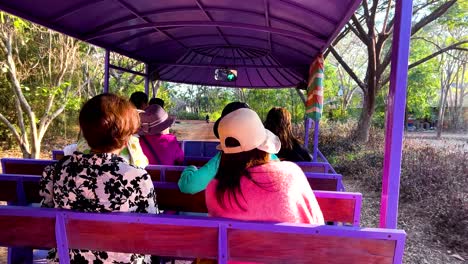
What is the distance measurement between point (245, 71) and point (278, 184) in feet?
22.9

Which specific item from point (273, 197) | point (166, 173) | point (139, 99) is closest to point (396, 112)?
point (273, 197)

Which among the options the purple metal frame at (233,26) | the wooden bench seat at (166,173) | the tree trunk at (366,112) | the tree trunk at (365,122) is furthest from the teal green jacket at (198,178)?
the tree trunk at (365,122)

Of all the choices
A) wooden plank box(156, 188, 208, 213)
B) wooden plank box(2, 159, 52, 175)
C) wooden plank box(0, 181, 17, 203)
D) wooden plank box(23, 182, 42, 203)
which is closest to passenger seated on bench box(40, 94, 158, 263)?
wooden plank box(156, 188, 208, 213)

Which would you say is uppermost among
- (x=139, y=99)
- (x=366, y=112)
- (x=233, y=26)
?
(x=233, y=26)

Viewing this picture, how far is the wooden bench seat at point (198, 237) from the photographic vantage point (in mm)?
1568

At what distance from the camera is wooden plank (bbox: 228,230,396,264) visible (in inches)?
61.7

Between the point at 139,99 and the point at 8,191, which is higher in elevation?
the point at 139,99

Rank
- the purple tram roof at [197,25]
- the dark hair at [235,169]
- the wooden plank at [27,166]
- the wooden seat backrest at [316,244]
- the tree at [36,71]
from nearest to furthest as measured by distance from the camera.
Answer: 1. the wooden seat backrest at [316,244]
2. the dark hair at [235,169]
3. the wooden plank at [27,166]
4. the purple tram roof at [197,25]
5. the tree at [36,71]

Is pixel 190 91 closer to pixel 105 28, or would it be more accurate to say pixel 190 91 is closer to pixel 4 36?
pixel 4 36

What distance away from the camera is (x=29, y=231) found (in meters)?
1.76

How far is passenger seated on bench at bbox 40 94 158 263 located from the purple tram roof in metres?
2.10

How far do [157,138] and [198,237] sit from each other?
213 centimetres

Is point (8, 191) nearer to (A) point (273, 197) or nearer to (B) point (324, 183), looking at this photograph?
(A) point (273, 197)

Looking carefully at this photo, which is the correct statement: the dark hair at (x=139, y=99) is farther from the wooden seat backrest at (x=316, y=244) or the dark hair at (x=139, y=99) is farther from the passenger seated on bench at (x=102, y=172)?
the wooden seat backrest at (x=316, y=244)
